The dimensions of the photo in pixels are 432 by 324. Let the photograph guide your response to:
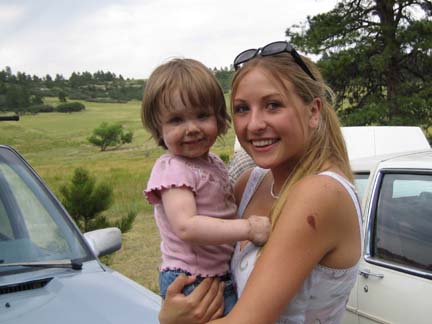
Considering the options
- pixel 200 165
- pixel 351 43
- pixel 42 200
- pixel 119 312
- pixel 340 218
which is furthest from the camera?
pixel 351 43

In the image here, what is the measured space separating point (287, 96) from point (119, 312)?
4.50 feet

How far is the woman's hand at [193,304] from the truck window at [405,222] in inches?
80.8

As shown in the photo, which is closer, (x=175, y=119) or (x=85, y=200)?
(x=175, y=119)

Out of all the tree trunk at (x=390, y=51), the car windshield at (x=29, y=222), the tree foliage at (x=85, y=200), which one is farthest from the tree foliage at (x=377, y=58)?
the car windshield at (x=29, y=222)

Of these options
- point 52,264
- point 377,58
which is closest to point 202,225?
point 52,264

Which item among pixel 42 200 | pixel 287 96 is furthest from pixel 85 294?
pixel 287 96

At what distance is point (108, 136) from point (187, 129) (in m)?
76.6

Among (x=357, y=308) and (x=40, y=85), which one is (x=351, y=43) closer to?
(x=357, y=308)

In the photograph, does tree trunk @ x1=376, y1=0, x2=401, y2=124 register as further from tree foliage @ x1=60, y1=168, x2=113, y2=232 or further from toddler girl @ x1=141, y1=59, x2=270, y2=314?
toddler girl @ x1=141, y1=59, x2=270, y2=314

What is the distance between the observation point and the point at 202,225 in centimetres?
157

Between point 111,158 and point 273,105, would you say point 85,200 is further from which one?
point 111,158

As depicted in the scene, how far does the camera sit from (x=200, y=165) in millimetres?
1766

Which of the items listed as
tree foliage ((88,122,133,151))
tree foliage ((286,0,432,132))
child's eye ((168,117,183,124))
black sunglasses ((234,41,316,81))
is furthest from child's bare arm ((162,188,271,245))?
tree foliage ((88,122,133,151))

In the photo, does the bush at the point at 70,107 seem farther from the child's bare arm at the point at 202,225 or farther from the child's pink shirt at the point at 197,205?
the child's bare arm at the point at 202,225
